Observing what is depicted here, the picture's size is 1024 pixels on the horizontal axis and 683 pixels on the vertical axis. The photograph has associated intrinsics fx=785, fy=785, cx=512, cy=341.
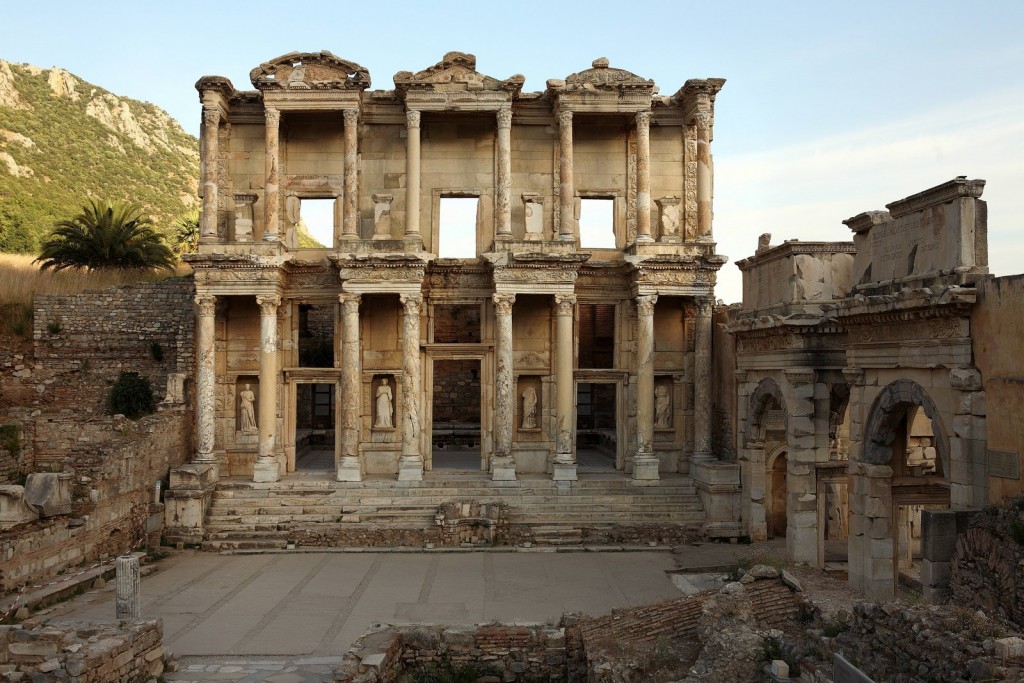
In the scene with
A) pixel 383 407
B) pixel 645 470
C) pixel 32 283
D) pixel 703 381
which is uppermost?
pixel 32 283

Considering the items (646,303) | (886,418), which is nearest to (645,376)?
(646,303)

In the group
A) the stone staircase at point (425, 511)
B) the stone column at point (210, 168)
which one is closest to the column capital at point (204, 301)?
the stone column at point (210, 168)

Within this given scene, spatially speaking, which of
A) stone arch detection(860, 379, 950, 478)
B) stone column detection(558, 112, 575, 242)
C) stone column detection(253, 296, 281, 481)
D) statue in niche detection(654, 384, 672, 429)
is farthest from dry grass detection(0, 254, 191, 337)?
stone arch detection(860, 379, 950, 478)

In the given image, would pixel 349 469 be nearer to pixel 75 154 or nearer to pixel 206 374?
pixel 206 374

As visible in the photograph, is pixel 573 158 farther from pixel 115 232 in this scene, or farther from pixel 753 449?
pixel 115 232

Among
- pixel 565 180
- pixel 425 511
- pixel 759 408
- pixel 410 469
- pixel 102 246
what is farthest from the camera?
pixel 102 246

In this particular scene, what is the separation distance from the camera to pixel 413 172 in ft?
70.2

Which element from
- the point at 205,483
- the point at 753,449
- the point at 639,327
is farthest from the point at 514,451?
the point at 205,483

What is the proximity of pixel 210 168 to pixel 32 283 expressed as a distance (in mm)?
8930

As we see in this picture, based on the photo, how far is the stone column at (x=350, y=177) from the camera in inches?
837

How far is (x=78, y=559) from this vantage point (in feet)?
51.1

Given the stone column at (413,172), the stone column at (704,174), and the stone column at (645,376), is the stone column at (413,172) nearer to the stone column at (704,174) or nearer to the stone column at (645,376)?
the stone column at (645,376)

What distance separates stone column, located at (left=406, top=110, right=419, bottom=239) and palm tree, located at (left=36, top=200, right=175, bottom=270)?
1435cm

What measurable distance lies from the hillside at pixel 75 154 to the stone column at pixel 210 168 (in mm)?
25381
